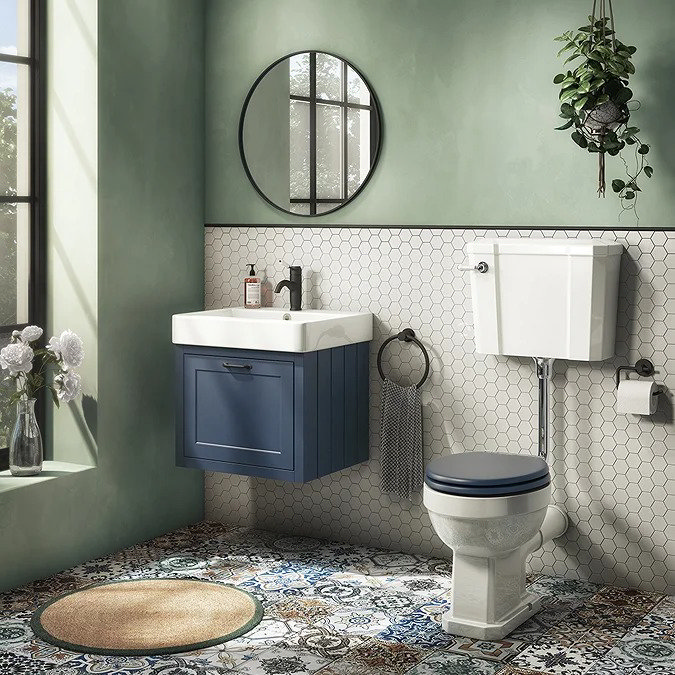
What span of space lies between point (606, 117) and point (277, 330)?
4.55ft

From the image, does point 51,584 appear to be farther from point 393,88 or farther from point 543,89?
point 543,89

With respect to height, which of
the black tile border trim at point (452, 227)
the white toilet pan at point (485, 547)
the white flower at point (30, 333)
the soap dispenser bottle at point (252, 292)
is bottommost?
the white toilet pan at point (485, 547)

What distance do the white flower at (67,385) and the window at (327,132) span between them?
116 cm

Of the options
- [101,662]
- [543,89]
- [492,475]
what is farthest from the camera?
[543,89]

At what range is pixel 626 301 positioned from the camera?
12.6ft

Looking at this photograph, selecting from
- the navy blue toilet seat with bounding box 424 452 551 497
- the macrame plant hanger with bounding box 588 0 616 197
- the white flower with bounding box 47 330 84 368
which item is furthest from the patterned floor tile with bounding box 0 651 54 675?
the macrame plant hanger with bounding box 588 0 616 197

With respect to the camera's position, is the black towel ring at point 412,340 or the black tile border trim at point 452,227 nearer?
the black tile border trim at point 452,227

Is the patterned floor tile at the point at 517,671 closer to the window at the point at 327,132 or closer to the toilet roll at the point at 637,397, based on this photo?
the toilet roll at the point at 637,397

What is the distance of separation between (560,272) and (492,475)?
0.78 m

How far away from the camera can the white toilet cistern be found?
11.2 ft

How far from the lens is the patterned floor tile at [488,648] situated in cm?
332

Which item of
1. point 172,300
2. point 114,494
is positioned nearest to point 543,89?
point 172,300

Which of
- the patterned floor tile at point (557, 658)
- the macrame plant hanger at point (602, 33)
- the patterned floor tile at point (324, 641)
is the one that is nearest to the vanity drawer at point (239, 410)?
the patterned floor tile at point (324, 641)

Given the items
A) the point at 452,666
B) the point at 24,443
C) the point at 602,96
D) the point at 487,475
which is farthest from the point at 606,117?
the point at 24,443
